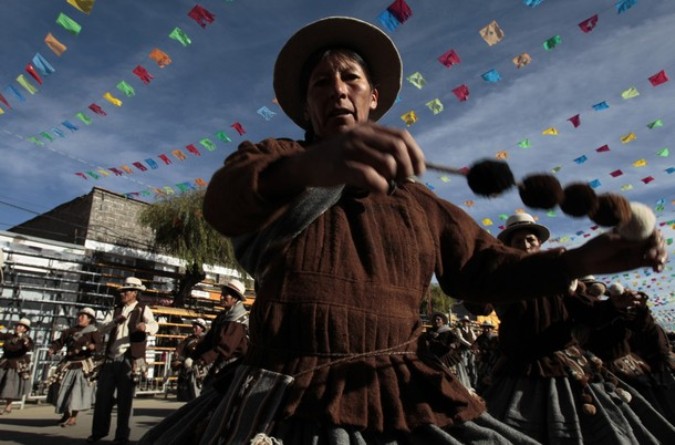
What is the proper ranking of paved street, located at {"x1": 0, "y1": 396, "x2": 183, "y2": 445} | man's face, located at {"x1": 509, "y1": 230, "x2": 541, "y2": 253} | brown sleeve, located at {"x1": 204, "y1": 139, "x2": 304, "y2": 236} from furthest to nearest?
paved street, located at {"x1": 0, "y1": 396, "x2": 183, "y2": 445} → man's face, located at {"x1": 509, "y1": 230, "x2": 541, "y2": 253} → brown sleeve, located at {"x1": 204, "y1": 139, "x2": 304, "y2": 236}

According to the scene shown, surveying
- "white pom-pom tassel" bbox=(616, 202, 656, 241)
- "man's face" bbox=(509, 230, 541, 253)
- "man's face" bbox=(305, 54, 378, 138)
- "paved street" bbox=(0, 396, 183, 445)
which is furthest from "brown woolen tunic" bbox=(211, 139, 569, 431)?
"paved street" bbox=(0, 396, 183, 445)

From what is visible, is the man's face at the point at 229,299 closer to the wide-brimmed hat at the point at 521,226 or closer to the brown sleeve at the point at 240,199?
the wide-brimmed hat at the point at 521,226

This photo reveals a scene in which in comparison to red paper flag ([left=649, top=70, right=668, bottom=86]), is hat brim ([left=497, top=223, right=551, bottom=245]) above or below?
below

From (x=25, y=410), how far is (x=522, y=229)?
35.0 feet

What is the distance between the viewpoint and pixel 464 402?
1395mm

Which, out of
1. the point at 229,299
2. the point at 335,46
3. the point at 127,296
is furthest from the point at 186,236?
the point at 335,46

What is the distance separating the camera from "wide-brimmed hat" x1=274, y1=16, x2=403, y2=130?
1.89 meters

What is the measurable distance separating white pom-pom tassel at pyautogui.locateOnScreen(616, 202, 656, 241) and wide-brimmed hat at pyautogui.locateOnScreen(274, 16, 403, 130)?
1028mm

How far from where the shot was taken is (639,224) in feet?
4.35

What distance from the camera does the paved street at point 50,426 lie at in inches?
277

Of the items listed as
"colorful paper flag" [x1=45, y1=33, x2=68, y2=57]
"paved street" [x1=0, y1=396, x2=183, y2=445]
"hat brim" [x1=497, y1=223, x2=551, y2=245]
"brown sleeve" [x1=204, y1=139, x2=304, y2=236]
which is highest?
"colorful paper flag" [x1=45, y1=33, x2=68, y2=57]

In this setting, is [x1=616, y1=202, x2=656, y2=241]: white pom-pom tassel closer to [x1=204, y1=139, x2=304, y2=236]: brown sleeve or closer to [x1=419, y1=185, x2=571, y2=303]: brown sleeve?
[x1=419, y1=185, x2=571, y2=303]: brown sleeve

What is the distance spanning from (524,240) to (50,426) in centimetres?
802

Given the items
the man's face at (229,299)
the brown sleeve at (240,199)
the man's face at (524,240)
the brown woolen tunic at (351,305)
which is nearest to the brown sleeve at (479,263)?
the brown woolen tunic at (351,305)
